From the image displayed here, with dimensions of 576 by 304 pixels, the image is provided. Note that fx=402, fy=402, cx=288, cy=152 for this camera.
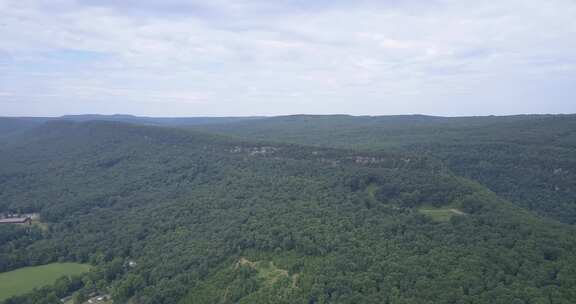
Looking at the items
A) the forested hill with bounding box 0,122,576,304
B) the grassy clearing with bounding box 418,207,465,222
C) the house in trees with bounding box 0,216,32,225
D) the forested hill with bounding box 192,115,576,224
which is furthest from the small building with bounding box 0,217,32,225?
the grassy clearing with bounding box 418,207,465,222

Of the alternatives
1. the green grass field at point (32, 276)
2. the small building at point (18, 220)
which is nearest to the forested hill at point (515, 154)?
the green grass field at point (32, 276)

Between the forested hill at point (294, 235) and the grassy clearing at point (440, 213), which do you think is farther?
the grassy clearing at point (440, 213)

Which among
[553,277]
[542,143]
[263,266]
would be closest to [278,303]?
[263,266]

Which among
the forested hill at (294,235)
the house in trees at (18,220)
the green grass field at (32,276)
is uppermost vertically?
the forested hill at (294,235)

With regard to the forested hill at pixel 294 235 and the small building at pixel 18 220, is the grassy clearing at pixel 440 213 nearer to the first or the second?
the forested hill at pixel 294 235

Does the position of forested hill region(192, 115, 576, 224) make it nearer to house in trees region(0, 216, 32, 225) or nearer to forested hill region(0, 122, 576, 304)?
forested hill region(0, 122, 576, 304)

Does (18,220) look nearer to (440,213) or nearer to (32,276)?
(32,276)

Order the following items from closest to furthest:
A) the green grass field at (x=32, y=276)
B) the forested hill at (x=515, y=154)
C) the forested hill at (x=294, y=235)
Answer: the forested hill at (x=294, y=235) < the green grass field at (x=32, y=276) < the forested hill at (x=515, y=154)
